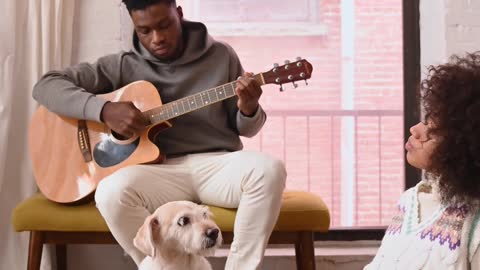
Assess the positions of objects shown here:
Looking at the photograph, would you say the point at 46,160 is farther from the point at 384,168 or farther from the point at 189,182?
the point at 384,168

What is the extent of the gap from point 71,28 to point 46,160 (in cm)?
60

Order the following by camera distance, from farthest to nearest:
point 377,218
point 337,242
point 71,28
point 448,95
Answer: point 377,218 < point 337,242 < point 71,28 < point 448,95

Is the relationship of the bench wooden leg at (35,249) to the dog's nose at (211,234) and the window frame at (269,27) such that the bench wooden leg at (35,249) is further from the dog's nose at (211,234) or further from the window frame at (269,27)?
the window frame at (269,27)

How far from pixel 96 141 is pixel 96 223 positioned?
0.28m

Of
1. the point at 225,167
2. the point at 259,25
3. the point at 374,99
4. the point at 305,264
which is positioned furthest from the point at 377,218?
the point at 225,167

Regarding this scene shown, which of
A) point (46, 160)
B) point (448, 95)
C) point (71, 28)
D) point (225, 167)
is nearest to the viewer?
point (448, 95)

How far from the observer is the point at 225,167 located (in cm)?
235

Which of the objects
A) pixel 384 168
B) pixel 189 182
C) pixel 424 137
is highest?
pixel 424 137

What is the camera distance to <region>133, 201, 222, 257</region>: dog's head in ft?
6.30

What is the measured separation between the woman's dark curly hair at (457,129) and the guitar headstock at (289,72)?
767mm

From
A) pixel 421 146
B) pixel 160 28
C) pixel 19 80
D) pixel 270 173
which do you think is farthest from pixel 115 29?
pixel 421 146

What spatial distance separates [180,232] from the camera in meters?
1.97

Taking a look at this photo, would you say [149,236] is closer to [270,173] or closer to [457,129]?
[270,173]

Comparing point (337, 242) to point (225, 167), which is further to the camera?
point (337, 242)
